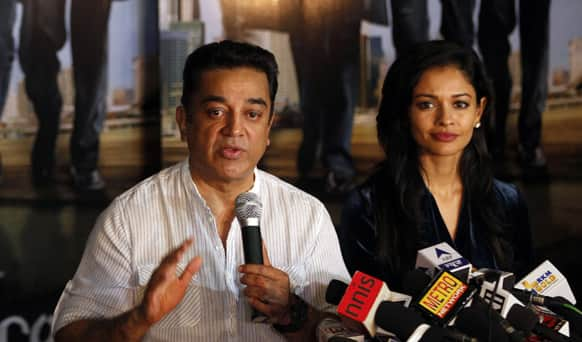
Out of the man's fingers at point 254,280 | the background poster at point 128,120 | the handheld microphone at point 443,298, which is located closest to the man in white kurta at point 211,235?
the man's fingers at point 254,280

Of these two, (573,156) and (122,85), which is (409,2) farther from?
(122,85)

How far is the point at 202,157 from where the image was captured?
1.67m

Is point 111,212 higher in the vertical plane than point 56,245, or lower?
higher

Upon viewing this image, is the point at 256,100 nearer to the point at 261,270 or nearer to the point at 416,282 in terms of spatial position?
the point at 261,270

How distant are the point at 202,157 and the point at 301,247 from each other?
0.34 m

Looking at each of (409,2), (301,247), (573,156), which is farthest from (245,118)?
(573,156)

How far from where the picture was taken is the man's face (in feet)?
5.35

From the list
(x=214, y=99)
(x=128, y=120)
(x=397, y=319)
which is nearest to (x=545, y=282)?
(x=397, y=319)

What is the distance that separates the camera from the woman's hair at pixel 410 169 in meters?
2.02

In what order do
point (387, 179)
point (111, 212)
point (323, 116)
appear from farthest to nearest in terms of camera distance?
1. point (323, 116)
2. point (387, 179)
3. point (111, 212)

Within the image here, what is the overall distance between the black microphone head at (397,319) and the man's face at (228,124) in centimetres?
57

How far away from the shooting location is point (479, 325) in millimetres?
1159

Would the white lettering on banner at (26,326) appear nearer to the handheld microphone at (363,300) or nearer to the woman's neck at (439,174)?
the woman's neck at (439,174)

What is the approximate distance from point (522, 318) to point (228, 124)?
0.80 meters
